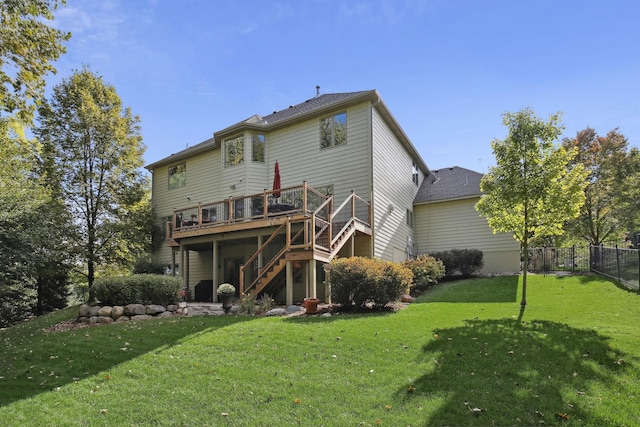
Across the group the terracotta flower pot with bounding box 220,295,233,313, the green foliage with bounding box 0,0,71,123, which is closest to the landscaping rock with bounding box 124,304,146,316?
the terracotta flower pot with bounding box 220,295,233,313

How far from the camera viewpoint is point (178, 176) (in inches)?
819

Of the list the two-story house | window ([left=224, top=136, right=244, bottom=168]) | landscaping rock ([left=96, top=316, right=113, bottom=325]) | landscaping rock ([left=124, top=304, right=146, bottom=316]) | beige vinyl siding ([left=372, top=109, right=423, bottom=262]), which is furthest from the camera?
window ([left=224, top=136, right=244, bottom=168])

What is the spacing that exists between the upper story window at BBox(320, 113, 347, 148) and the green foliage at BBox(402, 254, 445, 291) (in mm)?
5458

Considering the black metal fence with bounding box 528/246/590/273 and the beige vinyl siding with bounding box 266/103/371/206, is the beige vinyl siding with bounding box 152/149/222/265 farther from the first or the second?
the black metal fence with bounding box 528/246/590/273

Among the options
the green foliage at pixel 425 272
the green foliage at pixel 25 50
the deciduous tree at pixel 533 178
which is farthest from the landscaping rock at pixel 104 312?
the deciduous tree at pixel 533 178

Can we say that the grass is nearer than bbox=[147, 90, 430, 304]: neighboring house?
Yes

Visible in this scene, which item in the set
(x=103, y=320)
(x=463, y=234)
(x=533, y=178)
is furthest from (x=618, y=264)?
(x=103, y=320)

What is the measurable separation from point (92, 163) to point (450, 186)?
17.9 metres

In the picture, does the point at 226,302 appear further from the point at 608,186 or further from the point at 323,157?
the point at 608,186

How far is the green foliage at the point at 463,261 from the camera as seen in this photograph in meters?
16.3

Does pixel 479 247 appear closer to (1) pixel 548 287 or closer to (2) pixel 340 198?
(1) pixel 548 287

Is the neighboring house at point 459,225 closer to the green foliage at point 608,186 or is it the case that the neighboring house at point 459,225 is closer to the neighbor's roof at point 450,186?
the neighbor's roof at point 450,186

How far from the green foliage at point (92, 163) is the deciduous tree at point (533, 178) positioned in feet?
56.7

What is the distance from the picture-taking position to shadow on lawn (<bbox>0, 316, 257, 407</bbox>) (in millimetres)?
5793
